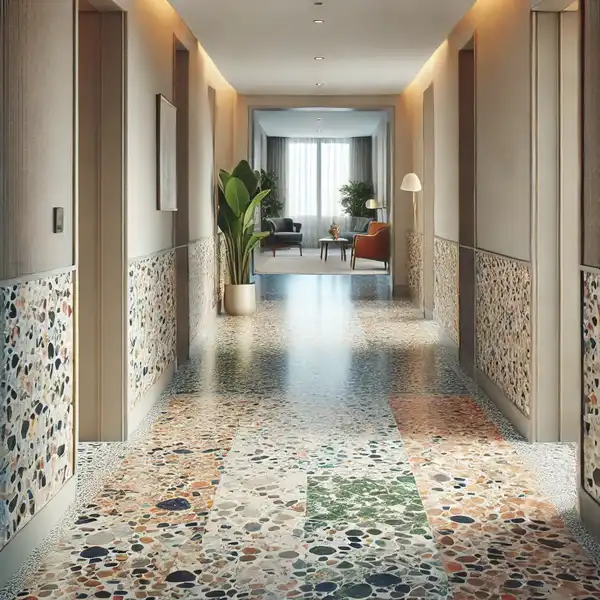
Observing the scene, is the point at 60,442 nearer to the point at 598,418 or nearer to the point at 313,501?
the point at 313,501

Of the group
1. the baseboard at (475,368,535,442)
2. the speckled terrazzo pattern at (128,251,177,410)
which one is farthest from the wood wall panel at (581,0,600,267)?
the speckled terrazzo pattern at (128,251,177,410)

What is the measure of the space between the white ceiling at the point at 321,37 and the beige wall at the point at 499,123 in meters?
0.38

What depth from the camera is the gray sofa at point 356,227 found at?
1847 centimetres

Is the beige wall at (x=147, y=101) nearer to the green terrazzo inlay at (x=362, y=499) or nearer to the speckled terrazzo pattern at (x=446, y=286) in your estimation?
the green terrazzo inlay at (x=362, y=499)

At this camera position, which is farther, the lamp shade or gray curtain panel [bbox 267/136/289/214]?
gray curtain panel [bbox 267/136/289/214]

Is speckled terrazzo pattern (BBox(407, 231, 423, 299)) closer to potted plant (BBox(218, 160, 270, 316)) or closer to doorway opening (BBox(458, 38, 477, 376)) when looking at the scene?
potted plant (BBox(218, 160, 270, 316))

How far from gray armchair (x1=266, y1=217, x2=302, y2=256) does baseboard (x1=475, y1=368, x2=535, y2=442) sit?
12373mm

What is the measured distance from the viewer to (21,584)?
8.23 ft

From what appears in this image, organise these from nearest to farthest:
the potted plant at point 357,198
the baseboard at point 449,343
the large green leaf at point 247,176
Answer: the baseboard at point 449,343
the large green leaf at point 247,176
the potted plant at point 357,198

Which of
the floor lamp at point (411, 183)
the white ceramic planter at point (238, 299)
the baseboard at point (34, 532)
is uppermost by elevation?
the floor lamp at point (411, 183)

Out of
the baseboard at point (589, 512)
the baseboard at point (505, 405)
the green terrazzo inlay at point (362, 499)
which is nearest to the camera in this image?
the baseboard at point (589, 512)

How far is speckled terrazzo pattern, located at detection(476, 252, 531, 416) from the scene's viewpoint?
14.0 feet

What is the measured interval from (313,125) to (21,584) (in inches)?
651

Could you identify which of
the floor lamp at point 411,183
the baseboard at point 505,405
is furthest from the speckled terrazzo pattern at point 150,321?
the floor lamp at point 411,183
